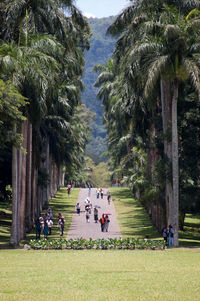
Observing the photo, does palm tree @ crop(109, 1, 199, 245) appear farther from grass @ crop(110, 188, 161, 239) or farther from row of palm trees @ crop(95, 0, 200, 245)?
grass @ crop(110, 188, 161, 239)

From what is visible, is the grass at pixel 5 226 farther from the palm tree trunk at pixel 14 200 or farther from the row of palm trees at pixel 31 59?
the row of palm trees at pixel 31 59

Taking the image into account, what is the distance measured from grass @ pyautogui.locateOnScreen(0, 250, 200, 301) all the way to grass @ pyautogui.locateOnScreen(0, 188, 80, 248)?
7.92 meters

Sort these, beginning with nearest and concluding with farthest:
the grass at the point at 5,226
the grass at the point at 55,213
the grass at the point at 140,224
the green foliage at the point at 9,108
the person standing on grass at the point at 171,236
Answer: the green foliage at the point at 9,108 < the person standing on grass at the point at 171,236 < the grass at the point at 5,226 < the grass at the point at 55,213 < the grass at the point at 140,224

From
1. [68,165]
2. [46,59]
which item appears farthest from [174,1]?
[68,165]

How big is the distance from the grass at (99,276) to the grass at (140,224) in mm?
9811

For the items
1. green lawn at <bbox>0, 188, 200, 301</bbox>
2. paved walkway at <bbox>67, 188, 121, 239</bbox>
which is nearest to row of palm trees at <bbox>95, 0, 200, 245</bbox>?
paved walkway at <bbox>67, 188, 121, 239</bbox>

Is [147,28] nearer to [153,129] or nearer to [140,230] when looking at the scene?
→ [153,129]

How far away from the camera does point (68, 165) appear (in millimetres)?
56375

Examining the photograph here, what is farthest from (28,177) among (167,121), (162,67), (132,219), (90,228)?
(132,219)

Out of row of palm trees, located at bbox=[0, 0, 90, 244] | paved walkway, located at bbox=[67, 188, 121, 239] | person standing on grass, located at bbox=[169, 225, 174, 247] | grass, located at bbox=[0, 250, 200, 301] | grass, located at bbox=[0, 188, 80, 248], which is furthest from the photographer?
paved walkway, located at bbox=[67, 188, 121, 239]

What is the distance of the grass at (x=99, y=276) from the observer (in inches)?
565

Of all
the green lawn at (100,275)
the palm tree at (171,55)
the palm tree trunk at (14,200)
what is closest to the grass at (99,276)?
the green lawn at (100,275)

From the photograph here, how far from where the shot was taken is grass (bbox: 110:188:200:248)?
37.9m

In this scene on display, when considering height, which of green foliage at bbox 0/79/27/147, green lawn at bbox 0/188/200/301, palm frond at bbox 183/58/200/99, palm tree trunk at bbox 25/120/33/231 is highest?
palm frond at bbox 183/58/200/99
